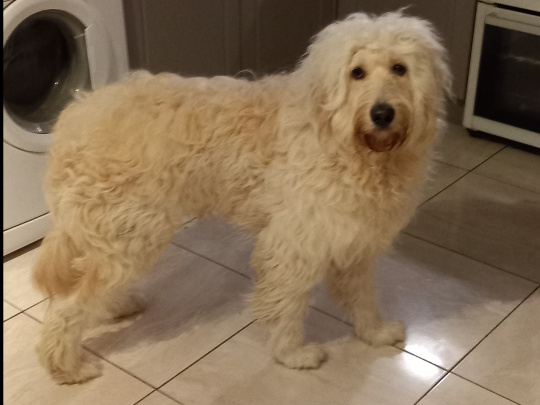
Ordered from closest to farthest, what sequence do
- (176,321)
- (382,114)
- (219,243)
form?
(382,114)
(176,321)
(219,243)

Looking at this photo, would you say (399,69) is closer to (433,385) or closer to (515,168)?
(433,385)

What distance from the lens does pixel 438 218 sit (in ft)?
8.00

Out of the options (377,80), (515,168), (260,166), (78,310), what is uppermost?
(377,80)

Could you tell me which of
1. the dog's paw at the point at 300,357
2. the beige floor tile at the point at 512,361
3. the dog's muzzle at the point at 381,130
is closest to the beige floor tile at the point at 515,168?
the beige floor tile at the point at 512,361

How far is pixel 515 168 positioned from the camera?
2.75 m

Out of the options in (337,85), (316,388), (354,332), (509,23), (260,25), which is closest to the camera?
(337,85)

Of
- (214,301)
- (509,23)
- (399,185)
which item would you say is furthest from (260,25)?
(399,185)

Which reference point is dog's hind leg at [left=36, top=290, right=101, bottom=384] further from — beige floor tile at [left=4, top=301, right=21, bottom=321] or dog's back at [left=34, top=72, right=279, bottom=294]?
beige floor tile at [left=4, top=301, right=21, bottom=321]

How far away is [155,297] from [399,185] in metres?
0.91

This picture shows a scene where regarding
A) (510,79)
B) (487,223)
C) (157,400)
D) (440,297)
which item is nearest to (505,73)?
(510,79)

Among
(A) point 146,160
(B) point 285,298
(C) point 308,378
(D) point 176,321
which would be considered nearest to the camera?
(A) point 146,160

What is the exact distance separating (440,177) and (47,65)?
156 cm

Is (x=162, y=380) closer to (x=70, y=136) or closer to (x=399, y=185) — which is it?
(x=70, y=136)

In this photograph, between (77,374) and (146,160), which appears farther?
(77,374)
